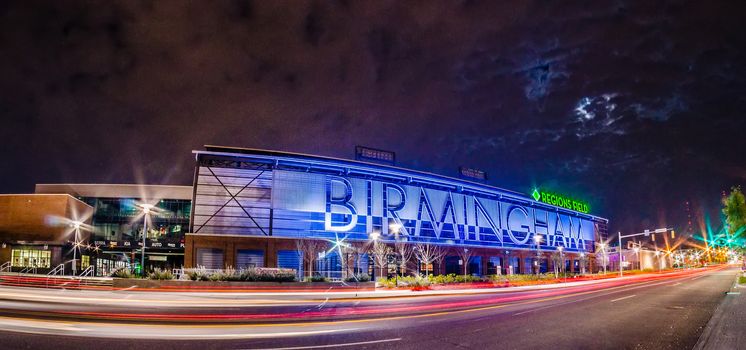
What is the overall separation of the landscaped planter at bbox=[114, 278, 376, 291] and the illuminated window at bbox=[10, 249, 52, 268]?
36.2 m

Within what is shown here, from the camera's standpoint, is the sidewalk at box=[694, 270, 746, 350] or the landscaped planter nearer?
the sidewalk at box=[694, 270, 746, 350]

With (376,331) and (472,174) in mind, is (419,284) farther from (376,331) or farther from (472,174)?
(472,174)

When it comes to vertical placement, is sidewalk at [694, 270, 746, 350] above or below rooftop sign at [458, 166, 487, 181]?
below

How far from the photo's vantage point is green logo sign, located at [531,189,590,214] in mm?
91875

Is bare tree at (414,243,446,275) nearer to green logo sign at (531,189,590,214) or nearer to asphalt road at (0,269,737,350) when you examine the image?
green logo sign at (531,189,590,214)

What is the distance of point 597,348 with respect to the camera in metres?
11.1

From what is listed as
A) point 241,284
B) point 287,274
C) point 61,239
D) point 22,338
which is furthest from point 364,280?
point 61,239

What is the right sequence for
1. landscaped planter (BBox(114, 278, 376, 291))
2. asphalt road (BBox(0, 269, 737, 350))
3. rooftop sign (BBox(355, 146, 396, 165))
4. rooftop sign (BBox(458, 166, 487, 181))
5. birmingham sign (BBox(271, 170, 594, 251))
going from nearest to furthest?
asphalt road (BBox(0, 269, 737, 350)) → landscaped planter (BBox(114, 278, 376, 291)) → birmingham sign (BBox(271, 170, 594, 251)) → rooftop sign (BBox(355, 146, 396, 165)) → rooftop sign (BBox(458, 166, 487, 181))

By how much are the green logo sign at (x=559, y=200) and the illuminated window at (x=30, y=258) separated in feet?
285

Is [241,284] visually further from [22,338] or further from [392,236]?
[392,236]

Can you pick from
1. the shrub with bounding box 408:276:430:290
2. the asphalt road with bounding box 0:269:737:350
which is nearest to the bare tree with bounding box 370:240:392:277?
the shrub with bounding box 408:276:430:290

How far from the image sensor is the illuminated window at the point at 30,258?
180 feet

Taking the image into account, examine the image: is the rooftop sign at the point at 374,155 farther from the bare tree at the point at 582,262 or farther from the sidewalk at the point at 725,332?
the bare tree at the point at 582,262

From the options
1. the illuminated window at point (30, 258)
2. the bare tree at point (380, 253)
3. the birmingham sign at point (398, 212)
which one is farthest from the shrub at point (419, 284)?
the illuminated window at point (30, 258)
